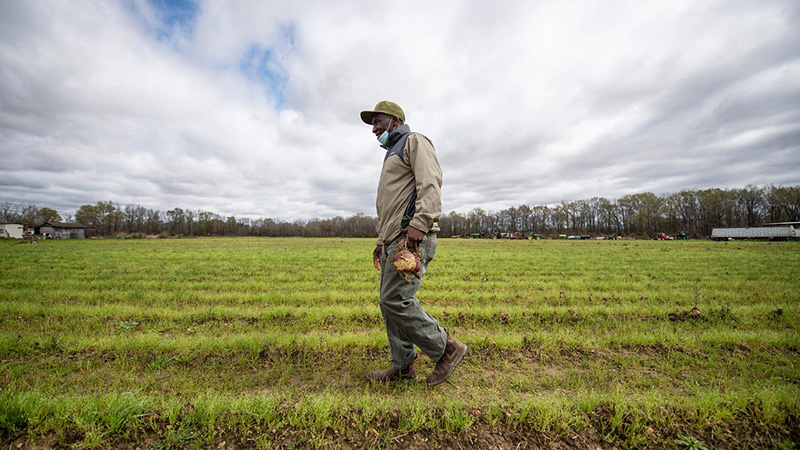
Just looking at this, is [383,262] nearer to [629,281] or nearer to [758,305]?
[758,305]

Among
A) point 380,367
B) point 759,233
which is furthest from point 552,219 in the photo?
point 380,367

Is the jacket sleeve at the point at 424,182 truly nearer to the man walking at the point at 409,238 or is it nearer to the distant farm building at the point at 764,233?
the man walking at the point at 409,238

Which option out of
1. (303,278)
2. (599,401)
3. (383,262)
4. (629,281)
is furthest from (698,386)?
(303,278)

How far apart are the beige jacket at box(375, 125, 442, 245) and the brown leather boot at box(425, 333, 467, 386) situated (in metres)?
1.23

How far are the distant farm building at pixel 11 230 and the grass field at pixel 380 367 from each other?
3336 inches

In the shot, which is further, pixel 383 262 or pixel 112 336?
pixel 112 336

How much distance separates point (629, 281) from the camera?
870 centimetres

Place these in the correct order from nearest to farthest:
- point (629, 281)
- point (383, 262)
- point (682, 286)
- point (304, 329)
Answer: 1. point (383, 262)
2. point (304, 329)
3. point (682, 286)
4. point (629, 281)

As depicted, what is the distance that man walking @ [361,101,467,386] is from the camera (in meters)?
2.69

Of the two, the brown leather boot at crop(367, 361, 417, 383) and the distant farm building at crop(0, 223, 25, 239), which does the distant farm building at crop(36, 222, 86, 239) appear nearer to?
the distant farm building at crop(0, 223, 25, 239)

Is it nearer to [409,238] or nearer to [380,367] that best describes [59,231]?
[380,367]

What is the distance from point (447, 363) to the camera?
2.97m

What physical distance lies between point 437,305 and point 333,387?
11.2 ft

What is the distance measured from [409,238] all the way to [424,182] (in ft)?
1.72
